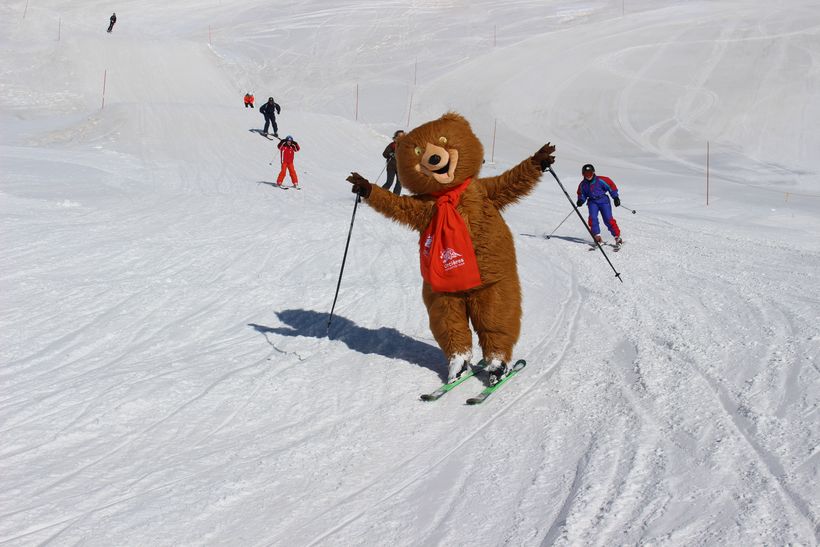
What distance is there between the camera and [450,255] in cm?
584

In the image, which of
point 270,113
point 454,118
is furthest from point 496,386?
point 270,113

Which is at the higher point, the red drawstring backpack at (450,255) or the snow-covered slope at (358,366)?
the red drawstring backpack at (450,255)

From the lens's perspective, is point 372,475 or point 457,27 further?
point 457,27

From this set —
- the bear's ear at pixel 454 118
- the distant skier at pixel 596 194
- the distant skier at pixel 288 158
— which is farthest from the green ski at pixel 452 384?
the distant skier at pixel 288 158

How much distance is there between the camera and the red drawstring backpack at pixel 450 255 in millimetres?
5836

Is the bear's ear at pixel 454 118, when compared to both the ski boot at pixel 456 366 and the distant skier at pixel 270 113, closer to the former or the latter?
the ski boot at pixel 456 366

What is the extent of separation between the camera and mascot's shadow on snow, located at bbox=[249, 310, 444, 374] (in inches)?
265

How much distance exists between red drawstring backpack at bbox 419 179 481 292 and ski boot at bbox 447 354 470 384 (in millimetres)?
516

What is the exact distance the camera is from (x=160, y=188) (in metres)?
15.6

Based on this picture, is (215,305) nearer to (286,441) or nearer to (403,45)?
(286,441)

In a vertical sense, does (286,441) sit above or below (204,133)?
above

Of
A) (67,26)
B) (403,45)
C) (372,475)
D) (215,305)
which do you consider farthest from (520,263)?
(67,26)

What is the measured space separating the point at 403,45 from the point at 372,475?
37777 mm

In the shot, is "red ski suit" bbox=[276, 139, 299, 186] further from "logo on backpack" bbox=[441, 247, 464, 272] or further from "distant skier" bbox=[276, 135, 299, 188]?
"logo on backpack" bbox=[441, 247, 464, 272]
